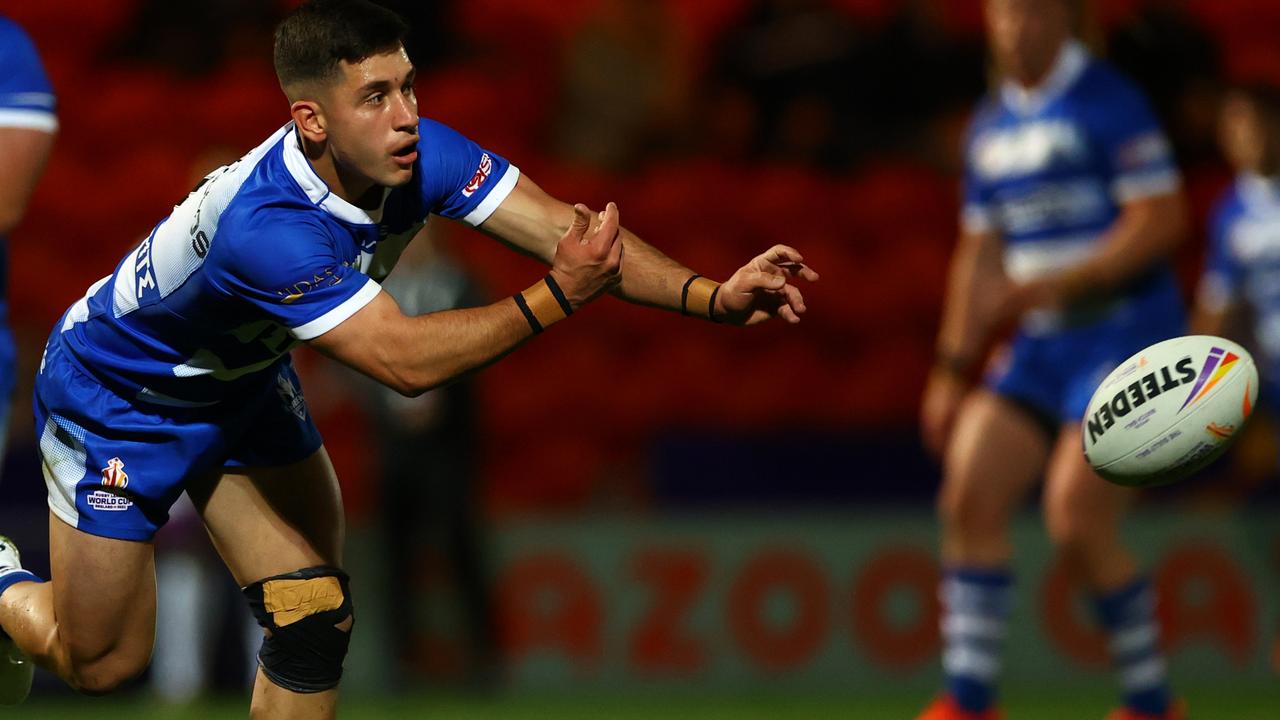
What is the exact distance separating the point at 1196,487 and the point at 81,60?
21.4ft

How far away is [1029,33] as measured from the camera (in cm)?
571

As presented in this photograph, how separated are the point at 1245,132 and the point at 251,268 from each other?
5.62m

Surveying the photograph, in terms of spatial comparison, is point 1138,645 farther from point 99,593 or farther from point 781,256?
point 99,593

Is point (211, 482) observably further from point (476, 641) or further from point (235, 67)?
point (235, 67)

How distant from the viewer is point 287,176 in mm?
3730

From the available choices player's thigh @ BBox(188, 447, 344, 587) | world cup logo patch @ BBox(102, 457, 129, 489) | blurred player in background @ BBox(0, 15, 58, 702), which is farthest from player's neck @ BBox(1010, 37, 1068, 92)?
world cup logo patch @ BBox(102, 457, 129, 489)

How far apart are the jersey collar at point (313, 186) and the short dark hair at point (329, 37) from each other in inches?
5.4

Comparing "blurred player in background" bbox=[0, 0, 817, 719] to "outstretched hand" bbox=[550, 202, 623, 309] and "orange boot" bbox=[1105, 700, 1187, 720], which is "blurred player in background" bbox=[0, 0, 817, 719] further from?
"orange boot" bbox=[1105, 700, 1187, 720]

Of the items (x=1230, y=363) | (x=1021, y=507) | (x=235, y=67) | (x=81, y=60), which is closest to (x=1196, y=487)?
(x=1021, y=507)

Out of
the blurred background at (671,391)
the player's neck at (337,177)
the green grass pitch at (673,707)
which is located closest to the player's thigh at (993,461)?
the green grass pitch at (673,707)

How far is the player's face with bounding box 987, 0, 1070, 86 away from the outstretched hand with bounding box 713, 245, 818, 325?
7.23 feet

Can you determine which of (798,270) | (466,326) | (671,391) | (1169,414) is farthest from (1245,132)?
(466,326)

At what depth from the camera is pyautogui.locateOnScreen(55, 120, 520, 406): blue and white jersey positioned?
3.59m

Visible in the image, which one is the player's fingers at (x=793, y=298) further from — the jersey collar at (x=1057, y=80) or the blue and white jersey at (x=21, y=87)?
the jersey collar at (x=1057, y=80)
